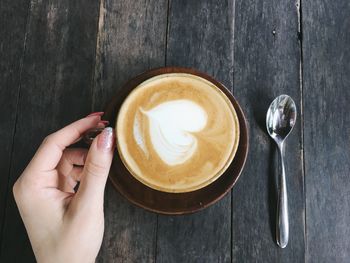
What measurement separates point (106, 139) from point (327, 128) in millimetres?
566

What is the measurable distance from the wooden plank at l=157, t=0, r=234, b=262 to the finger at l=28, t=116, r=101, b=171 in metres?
0.28

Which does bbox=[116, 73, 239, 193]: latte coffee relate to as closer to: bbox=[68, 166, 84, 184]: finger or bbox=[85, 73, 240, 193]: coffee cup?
bbox=[85, 73, 240, 193]: coffee cup

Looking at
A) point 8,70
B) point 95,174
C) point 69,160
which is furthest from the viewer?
point 8,70

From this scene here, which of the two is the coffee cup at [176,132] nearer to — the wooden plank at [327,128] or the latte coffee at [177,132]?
the latte coffee at [177,132]

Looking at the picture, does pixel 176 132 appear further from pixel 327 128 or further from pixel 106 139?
pixel 327 128

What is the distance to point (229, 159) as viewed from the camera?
74cm

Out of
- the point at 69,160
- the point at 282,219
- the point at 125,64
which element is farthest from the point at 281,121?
the point at 69,160

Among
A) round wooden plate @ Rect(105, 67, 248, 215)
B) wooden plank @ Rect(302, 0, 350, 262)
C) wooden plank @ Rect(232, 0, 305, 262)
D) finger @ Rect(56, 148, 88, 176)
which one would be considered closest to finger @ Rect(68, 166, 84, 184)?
finger @ Rect(56, 148, 88, 176)

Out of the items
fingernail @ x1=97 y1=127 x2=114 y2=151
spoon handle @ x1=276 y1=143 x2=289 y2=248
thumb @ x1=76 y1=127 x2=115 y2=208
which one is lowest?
spoon handle @ x1=276 y1=143 x2=289 y2=248

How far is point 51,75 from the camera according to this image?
0.93 meters

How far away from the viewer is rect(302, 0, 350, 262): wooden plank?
0.88 m

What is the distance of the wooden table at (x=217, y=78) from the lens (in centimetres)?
87

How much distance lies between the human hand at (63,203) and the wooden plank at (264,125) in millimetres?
346

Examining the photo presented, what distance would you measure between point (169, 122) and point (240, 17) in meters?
0.40
